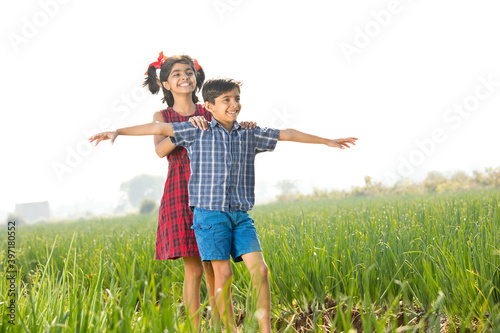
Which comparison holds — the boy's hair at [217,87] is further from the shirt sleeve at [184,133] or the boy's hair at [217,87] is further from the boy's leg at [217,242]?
the boy's leg at [217,242]

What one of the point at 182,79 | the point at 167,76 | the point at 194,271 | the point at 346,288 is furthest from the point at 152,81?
the point at 346,288

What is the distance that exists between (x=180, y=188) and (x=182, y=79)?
2.21ft

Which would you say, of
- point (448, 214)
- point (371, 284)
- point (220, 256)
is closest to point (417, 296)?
point (371, 284)

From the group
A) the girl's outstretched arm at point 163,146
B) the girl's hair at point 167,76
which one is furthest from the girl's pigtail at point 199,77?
the girl's outstretched arm at point 163,146

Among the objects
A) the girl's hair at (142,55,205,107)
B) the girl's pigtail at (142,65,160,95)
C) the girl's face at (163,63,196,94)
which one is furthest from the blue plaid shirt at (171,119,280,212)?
the girl's pigtail at (142,65,160,95)

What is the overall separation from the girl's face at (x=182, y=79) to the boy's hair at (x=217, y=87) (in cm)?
39

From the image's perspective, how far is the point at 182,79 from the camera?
2.81 metres

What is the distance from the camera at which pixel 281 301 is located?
2748mm

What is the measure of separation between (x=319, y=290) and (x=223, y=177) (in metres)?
0.91

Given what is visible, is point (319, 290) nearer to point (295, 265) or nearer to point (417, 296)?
point (295, 265)

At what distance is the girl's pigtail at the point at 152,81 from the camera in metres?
3.11

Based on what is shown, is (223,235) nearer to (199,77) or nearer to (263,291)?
(263,291)

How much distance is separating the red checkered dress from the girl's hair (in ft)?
1.55

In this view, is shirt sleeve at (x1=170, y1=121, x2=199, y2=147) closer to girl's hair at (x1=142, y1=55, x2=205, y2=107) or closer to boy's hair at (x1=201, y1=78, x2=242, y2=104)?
boy's hair at (x1=201, y1=78, x2=242, y2=104)
